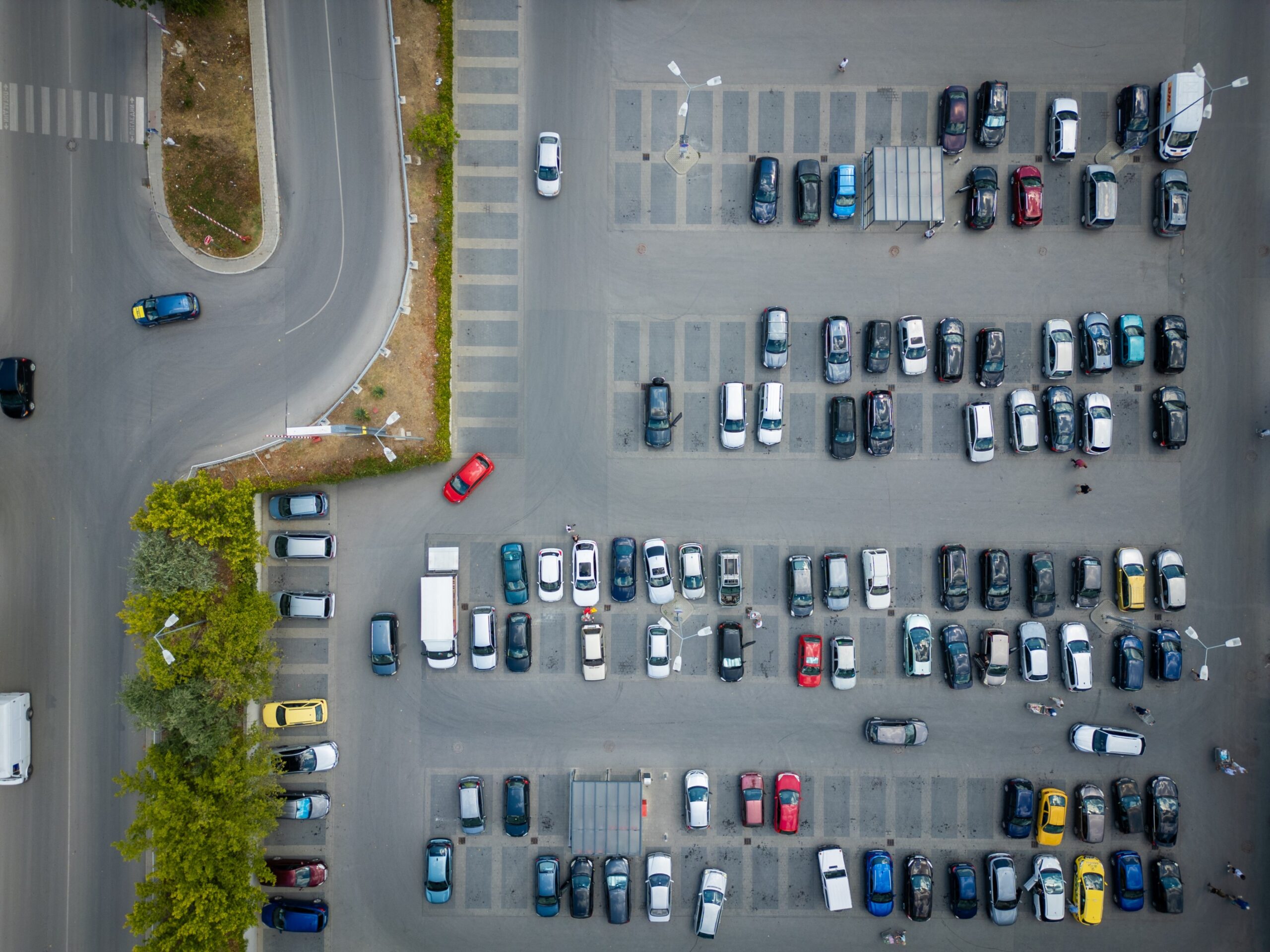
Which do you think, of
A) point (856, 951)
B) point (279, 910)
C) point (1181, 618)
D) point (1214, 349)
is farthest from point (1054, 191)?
point (279, 910)

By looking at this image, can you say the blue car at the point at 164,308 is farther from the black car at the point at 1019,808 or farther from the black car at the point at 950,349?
the black car at the point at 1019,808

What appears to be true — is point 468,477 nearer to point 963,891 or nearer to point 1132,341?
point 963,891

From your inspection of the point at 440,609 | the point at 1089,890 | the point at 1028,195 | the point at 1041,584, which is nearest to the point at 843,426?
the point at 1041,584

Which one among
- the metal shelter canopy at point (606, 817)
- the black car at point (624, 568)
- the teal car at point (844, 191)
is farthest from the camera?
the black car at point (624, 568)

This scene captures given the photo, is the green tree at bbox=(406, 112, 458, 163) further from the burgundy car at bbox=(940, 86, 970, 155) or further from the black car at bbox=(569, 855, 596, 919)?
the black car at bbox=(569, 855, 596, 919)

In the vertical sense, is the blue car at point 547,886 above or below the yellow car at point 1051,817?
below

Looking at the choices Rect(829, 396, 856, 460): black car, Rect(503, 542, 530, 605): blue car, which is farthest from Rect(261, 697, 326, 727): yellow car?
A: Rect(829, 396, 856, 460): black car

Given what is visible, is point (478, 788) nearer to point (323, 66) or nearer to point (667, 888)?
point (667, 888)

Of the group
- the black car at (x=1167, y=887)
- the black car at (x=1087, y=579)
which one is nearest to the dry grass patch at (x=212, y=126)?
the black car at (x=1087, y=579)
